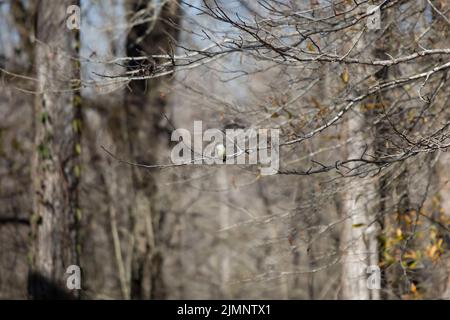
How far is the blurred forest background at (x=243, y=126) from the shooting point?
500cm

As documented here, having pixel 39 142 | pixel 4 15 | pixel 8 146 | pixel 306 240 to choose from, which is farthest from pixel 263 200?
pixel 306 240

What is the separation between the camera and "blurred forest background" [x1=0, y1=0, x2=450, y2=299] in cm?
500

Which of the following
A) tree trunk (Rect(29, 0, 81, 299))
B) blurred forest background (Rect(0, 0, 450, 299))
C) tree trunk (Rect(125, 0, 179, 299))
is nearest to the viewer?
blurred forest background (Rect(0, 0, 450, 299))

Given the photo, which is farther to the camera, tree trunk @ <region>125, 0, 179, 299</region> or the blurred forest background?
tree trunk @ <region>125, 0, 179, 299</region>

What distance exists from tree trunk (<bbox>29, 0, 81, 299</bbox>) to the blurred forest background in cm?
2

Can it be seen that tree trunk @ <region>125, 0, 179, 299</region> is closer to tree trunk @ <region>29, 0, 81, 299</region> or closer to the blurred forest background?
the blurred forest background

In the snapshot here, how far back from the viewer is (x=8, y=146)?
11664mm

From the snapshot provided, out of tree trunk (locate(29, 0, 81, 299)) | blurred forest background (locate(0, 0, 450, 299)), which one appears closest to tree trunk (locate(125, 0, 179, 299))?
blurred forest background (locate(0, 0, 450, 299))

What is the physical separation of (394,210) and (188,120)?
660cm

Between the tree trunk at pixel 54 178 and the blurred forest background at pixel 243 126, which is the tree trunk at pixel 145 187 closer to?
the blurred forest background at pixel 243 126

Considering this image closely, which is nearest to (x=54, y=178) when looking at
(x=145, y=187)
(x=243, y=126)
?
(x=243, y=126)

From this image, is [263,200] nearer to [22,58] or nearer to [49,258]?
[22,58]

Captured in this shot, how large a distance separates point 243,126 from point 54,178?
237 cm

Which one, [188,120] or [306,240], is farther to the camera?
[188,120]
